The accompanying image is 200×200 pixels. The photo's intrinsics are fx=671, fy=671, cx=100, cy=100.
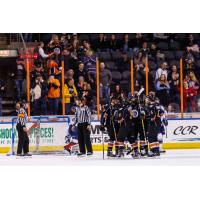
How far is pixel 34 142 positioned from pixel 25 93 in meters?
1.07

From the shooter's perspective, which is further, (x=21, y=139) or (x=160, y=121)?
(x=21, y=139)

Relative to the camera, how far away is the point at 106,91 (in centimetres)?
1299

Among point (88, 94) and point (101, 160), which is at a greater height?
point (88, 94)

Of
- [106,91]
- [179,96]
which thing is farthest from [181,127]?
[106,91]

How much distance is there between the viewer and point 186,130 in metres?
12.9

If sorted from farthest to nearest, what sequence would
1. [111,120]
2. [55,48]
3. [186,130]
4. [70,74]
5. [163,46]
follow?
[163,46], [55,48], [70,74], [186,130], [111,120]

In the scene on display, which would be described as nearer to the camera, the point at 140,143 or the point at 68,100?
the point at 140,143

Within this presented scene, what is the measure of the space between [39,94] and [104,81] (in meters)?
1.29

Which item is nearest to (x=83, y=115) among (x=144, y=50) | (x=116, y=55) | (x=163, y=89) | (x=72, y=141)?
(x=72, y=141)

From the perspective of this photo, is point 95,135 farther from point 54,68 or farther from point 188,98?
point 188,98

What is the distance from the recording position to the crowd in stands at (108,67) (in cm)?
1304

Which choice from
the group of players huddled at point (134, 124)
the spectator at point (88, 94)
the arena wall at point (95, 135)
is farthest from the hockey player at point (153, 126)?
the spectator at point (88, 94)

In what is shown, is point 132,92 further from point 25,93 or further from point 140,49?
point 25,93


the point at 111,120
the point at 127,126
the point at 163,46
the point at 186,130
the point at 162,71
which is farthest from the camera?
the point at 163,46
